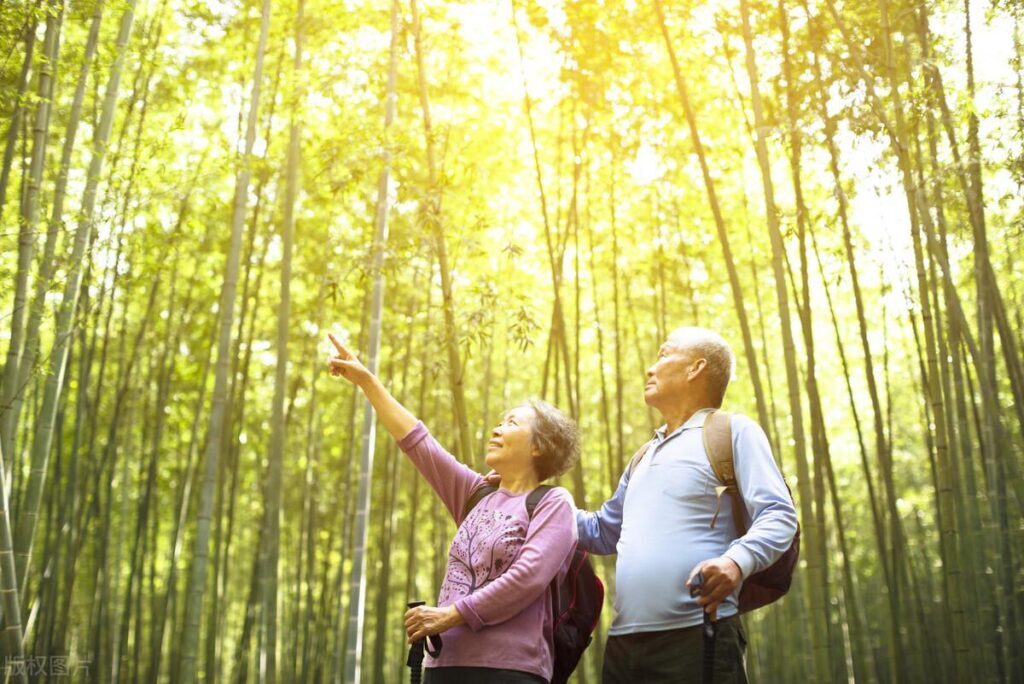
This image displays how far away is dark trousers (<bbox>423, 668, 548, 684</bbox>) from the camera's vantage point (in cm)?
186

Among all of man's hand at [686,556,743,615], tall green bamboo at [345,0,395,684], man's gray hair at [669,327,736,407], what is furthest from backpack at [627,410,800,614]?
tall green bamboo at [345,0,395,684]

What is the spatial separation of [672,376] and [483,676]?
73 cm

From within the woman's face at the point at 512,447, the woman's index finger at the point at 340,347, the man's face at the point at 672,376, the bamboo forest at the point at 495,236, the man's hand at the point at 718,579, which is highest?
the bamboo forest at the point at 495,236

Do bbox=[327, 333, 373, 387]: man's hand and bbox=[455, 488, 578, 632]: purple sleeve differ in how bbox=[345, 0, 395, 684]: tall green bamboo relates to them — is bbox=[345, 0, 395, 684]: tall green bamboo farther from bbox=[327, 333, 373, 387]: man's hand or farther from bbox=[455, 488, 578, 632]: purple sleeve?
bbox=[455, 488, 578, 632]: purple sleeve

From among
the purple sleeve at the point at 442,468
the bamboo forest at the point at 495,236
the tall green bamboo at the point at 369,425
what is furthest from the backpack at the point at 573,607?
the tall green bamboo at the point at 369,425

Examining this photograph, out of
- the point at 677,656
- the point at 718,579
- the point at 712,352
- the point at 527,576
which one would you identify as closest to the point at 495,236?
the point at 712,352

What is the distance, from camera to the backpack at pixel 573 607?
2.01 meters

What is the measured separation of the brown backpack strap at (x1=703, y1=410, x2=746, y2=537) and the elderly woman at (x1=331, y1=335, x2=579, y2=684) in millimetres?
329

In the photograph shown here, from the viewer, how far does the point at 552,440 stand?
2100 mm

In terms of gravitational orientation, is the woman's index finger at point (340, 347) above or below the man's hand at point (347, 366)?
above

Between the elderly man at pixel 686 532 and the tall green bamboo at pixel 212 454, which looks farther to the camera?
the tall green bamboo at pixel 212 454

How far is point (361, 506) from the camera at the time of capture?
3670 millimetres

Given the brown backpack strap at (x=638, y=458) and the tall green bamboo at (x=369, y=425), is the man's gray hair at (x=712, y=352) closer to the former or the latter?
the brown backpack strap at (x=638, y=458)

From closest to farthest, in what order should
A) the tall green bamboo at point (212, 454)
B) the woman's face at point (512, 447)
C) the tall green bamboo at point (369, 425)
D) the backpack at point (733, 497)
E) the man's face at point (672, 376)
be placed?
the backpack at point (733, 497) → the man's face at point (672, 376) → the woman's face at point (512, 447) → the tall green bamboo at point (369, 425) → the tall green bamboo at point (212, 454)
